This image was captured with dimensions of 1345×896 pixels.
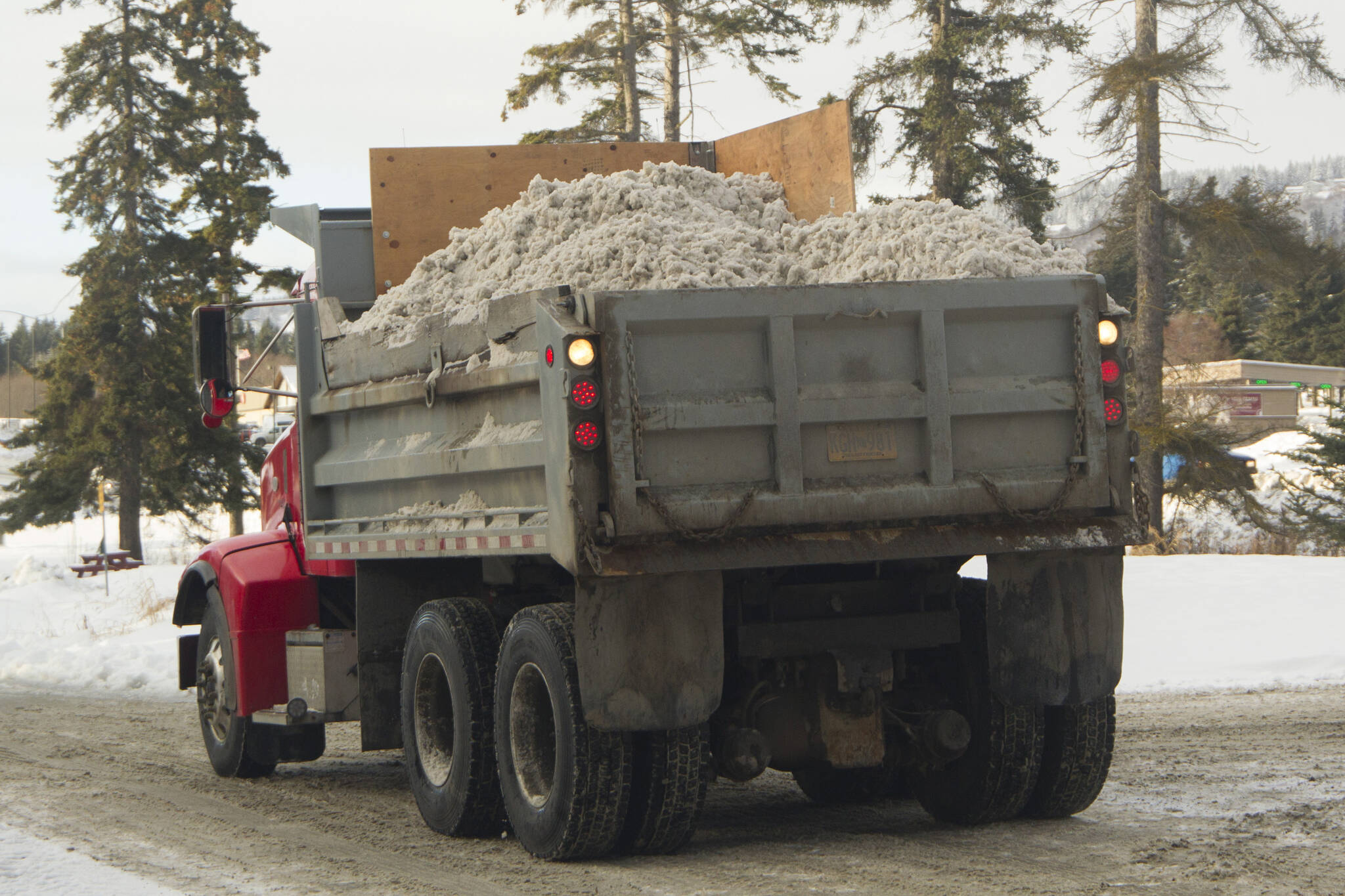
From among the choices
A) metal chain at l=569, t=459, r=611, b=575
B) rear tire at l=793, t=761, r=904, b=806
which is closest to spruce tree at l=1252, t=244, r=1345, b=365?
rear tire at l=793, t=761, r=904, b=806

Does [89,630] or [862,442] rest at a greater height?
[862,442]

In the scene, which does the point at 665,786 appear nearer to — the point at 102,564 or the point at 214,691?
the point at 214,691

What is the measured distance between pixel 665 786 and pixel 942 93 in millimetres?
22385

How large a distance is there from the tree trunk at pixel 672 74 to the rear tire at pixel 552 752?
1018 inches

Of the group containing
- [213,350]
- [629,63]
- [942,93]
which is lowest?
[213,350]

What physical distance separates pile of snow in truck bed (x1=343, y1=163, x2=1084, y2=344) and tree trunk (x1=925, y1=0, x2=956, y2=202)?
1929 centimetres

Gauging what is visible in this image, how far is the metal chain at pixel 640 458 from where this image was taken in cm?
518

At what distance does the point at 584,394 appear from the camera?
5164 mm

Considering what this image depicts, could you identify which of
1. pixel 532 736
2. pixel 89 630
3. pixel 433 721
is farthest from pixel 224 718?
pixel 89 630

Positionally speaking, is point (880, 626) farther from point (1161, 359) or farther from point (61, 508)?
point (61, 508)

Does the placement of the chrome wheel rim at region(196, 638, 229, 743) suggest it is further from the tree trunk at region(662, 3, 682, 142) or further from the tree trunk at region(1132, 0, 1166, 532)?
the tree trunk at region(662, 3, 682, 142)

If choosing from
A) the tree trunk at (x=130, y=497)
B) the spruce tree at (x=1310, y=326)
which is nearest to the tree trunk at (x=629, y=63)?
the tree trunk at (x=130, y=497)

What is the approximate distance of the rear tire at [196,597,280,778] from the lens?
841cm

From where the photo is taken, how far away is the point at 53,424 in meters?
33.0
